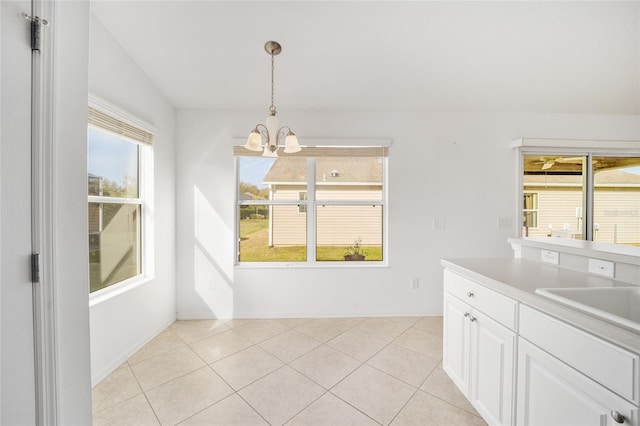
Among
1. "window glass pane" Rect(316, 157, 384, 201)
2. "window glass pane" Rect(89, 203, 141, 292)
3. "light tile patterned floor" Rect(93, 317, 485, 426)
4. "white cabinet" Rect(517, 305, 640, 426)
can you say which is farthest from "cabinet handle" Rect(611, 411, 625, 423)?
"window glass pane" Rect(89, 203, 141, 292)

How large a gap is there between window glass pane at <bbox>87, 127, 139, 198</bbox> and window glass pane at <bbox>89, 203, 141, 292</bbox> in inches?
5.1

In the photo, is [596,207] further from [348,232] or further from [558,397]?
[558,397]

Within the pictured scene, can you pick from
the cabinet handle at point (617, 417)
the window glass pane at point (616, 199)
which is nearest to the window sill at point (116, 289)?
the cabinet handle at point (617, 417)

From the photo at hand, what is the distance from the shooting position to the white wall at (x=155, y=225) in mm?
1878

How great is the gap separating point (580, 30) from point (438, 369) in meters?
2.89

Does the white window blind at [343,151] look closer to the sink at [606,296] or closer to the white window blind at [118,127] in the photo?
the white window blind at [118,127]

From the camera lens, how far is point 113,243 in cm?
220

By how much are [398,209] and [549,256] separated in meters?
1.49

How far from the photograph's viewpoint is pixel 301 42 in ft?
6.95

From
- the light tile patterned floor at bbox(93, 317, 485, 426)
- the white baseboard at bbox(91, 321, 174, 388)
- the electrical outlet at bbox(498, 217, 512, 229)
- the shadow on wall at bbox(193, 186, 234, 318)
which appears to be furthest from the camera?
the electrical outlet at bbox(498, 217, 512, 229)

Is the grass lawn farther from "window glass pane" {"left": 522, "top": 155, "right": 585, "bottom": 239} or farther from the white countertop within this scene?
"window glass pane" {"left": 522, "top": 155, "right": 585, "bottom": 239}

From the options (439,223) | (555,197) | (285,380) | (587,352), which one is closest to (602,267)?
(587,352)

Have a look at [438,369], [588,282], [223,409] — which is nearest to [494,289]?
[588,282]

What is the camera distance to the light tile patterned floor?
1543 mm
